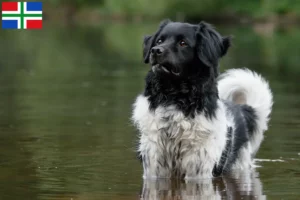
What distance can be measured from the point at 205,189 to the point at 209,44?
1444mm

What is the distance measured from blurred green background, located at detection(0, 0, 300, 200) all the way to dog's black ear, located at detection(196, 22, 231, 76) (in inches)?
46.8

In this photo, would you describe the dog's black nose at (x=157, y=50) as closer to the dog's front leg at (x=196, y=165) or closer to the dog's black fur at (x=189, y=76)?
the dog's black fur at (x=189, y=76)

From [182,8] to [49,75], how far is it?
43100mm

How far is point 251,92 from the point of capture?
11180 mm

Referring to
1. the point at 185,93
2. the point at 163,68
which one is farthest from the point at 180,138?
the point at 163,68

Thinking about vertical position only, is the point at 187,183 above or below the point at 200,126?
below

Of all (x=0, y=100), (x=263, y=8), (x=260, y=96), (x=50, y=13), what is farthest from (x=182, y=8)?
(x=260, y=96)

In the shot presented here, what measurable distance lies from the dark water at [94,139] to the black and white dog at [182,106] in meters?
0.23

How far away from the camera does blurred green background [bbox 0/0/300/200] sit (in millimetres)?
9094

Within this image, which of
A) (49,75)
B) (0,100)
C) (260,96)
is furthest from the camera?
(49,75)

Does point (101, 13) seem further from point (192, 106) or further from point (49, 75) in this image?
point (192, 106)

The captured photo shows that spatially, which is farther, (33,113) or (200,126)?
(33,113)

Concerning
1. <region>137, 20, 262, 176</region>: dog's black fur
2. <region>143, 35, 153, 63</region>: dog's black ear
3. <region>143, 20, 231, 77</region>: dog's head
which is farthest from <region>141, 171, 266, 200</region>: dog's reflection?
<region>143, 35, 153, 63</region>: dog's black ear

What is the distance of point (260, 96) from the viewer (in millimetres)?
11109
